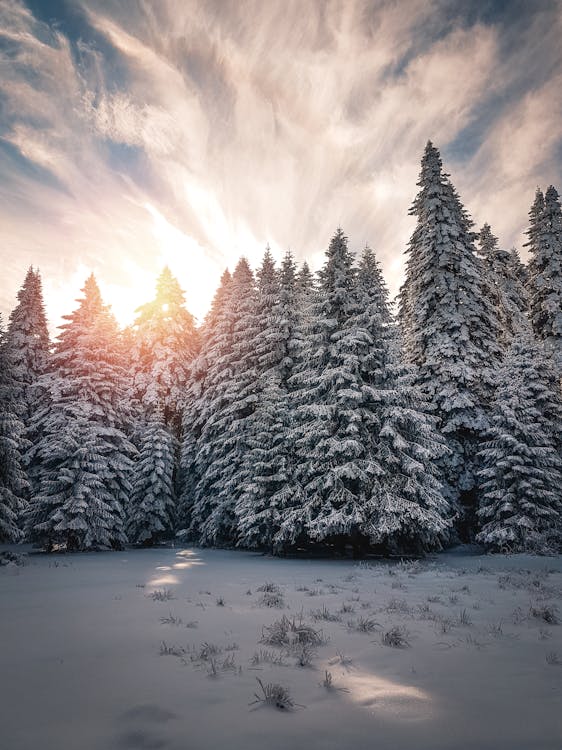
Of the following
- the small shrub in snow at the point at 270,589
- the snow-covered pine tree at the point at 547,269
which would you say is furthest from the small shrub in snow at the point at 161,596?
the snow-covered pine tree at the point at 547,269

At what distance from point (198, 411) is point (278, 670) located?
25.5m

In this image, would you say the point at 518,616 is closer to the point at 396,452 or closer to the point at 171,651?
→ the point at 171,651

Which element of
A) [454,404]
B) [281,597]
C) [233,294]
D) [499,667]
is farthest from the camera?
[233,294]

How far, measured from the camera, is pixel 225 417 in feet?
79.4

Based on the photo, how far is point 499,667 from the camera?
4410mm

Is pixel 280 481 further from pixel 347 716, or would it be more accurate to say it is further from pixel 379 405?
pixel 347 716

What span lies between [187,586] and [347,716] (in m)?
7.13

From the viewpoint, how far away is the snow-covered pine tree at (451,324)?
20094 mm

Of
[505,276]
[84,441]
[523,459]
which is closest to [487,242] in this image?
[505,276]

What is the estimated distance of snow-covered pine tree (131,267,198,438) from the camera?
106 ft

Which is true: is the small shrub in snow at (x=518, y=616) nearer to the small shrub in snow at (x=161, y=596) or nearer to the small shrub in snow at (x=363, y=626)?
the small shrub in snow at (x=363, y=626)

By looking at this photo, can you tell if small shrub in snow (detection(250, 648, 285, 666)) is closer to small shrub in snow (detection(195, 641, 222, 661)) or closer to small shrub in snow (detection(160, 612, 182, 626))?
small shrub in snow (detection(195, 641, 222, 661))

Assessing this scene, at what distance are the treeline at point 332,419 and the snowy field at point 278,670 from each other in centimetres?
840

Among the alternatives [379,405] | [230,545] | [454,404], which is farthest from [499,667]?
[230,545]
